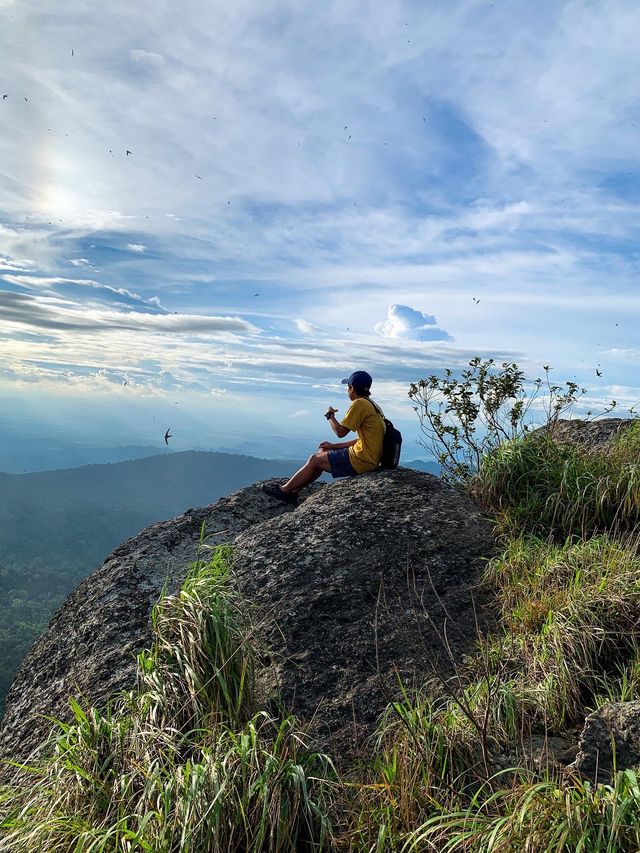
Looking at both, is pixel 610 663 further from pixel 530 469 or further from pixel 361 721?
pixel 530 469

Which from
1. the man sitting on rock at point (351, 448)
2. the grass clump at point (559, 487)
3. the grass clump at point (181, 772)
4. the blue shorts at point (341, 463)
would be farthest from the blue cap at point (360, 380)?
the grass clump at point (181, 772)

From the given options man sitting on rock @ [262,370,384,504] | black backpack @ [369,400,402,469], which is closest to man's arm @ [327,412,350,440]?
man sitting on rock @ [262,370,384,504]

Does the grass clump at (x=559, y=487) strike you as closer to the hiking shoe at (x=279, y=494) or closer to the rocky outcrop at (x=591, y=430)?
the rocky outcrop at (x=591, y=430)

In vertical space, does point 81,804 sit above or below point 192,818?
below

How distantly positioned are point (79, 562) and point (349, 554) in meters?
176

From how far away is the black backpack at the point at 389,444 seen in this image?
9.51 metres

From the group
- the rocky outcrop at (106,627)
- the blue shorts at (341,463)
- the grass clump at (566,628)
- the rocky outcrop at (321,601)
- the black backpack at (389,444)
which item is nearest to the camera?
the grass clump at (566,628)

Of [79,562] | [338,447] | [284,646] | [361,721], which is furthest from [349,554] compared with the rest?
[79,562]

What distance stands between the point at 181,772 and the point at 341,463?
20.0ft

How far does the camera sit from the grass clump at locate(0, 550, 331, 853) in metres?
3.83

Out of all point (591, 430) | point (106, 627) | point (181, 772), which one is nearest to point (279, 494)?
point (106, 627)

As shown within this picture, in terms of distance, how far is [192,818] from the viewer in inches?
148

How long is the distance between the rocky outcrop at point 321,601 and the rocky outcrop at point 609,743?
1253 millimetres

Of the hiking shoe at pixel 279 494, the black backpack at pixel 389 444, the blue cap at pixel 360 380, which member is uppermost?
the blue cap at pixel 360 380
